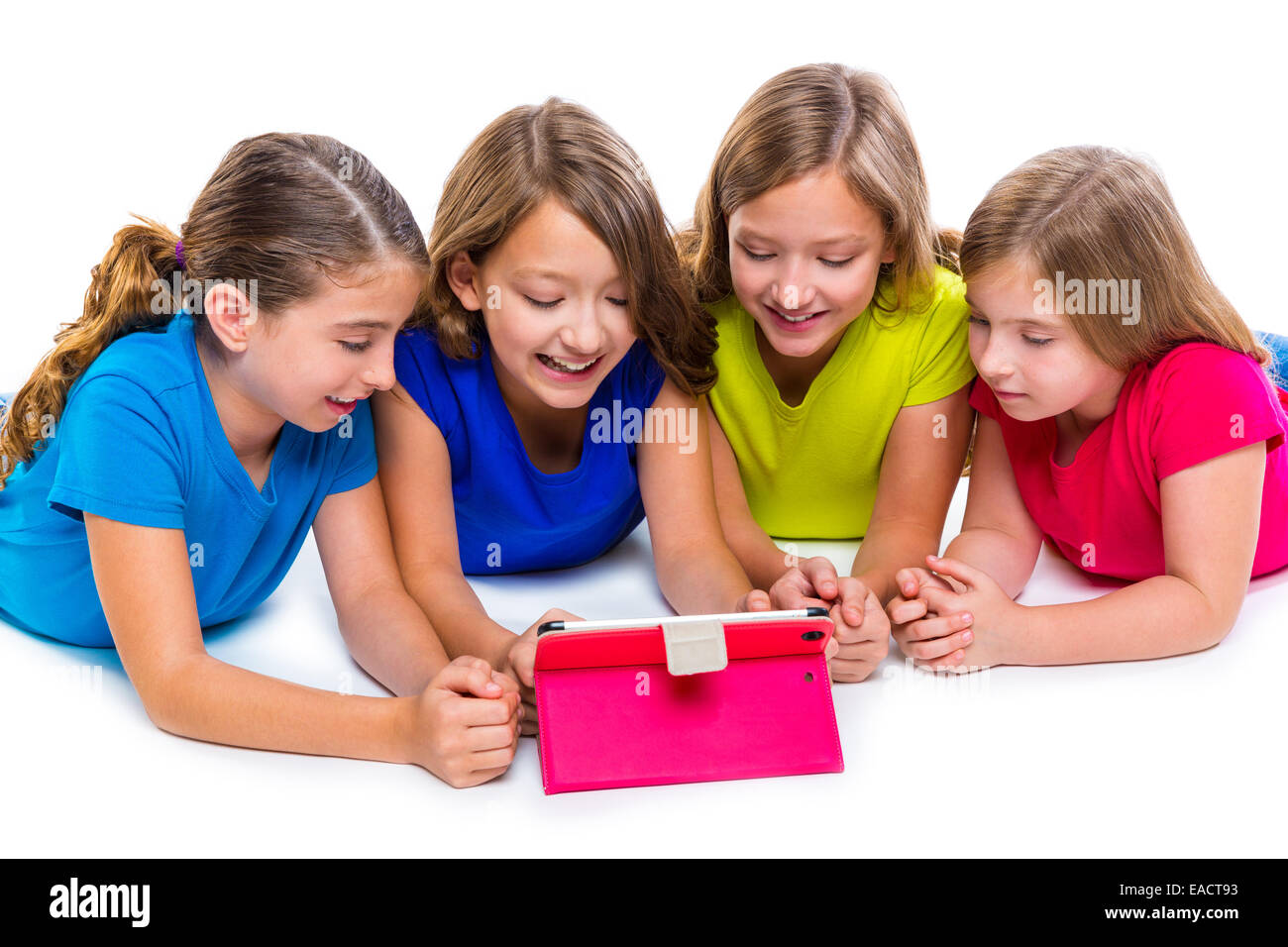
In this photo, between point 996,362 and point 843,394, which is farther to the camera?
point 843,394

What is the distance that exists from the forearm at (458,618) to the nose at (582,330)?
0.39 metres

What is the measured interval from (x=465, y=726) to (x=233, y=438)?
1.67 feet

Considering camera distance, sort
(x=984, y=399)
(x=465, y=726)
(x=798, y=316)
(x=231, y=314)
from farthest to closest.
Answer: (x=984, y=399), (x=798, y=316), (x=231, y=314), (x=465, y=726)

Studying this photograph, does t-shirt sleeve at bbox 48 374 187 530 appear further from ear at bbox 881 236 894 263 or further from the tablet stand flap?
ear at bbox 881 236 894 263

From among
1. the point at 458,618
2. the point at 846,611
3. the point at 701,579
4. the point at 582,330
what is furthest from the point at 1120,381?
the point at 458,618

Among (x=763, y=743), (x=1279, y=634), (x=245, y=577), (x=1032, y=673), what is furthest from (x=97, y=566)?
(x=1279, y=634)

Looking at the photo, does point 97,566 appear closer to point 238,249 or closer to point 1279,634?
point 238,249

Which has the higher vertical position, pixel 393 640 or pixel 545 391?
pixel 545 391

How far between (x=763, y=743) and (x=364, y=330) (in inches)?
28.0

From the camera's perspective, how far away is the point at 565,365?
1821 mm

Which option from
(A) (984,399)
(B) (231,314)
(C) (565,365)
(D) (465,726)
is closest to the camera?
(D) (465,726)

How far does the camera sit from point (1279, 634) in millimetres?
1903

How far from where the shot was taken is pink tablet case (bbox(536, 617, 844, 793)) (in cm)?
152

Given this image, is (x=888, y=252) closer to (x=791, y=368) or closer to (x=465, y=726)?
(x=791, y=368)
